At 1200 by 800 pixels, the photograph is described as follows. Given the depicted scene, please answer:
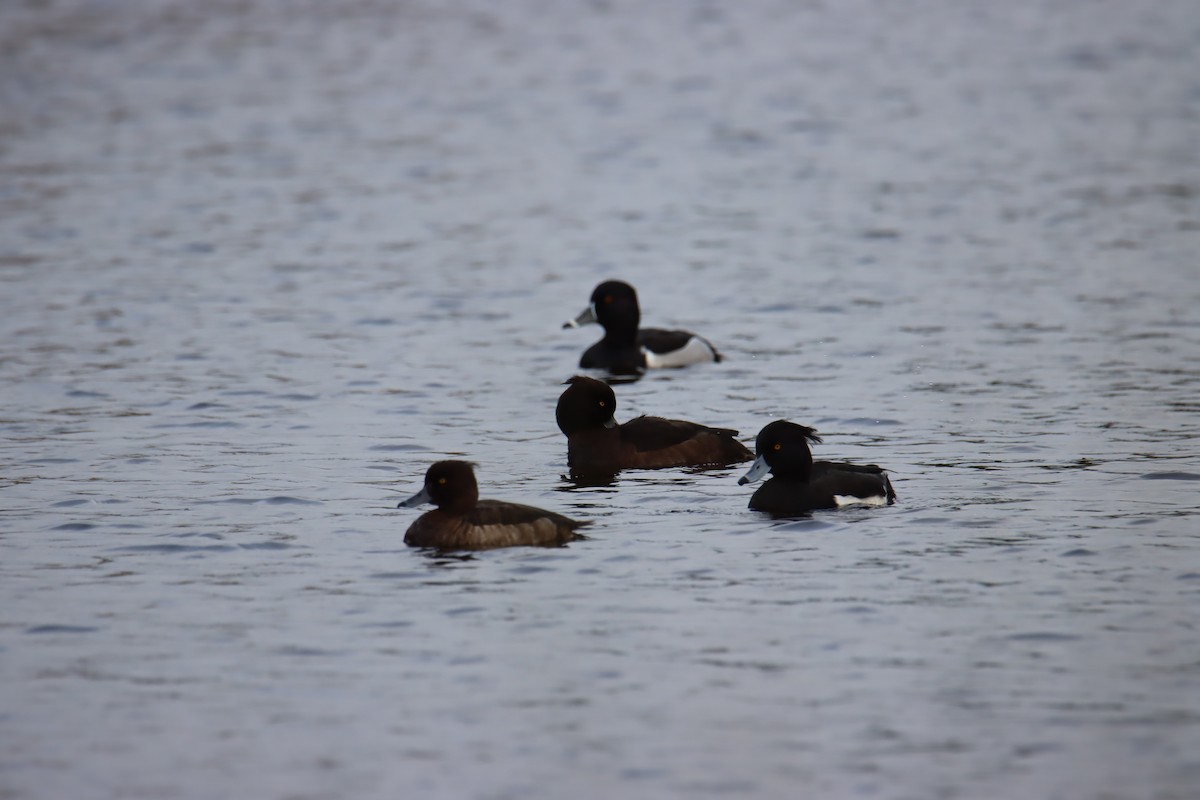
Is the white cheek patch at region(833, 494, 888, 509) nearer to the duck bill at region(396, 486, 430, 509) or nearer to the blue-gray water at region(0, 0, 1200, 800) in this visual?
the blue-gray water at region(0, 0, 1200, 800)

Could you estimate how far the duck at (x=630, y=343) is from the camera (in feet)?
62.1

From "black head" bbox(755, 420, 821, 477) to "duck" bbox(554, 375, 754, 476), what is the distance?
1585 millimetres

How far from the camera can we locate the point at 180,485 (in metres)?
13.3

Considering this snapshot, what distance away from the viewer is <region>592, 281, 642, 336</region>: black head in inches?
752

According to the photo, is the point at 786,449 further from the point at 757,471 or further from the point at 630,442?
the point at 630,442

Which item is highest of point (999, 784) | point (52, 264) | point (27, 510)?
point (52, 264)

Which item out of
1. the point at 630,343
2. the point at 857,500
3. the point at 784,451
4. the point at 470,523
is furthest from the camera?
the point at 630,343

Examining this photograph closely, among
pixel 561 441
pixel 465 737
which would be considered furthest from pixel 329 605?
pixel 561 441

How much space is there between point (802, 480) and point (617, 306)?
23.3 feet

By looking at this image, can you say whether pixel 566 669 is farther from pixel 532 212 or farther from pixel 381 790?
pixel 532 212

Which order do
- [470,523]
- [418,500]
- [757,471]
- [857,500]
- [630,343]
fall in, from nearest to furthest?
[470,523], [418,500], [857,500], [757,471], [630,343]

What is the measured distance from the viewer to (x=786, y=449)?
40.5ft

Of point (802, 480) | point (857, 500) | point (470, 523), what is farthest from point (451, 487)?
point (857, 500)

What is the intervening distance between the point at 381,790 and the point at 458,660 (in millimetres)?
1527
